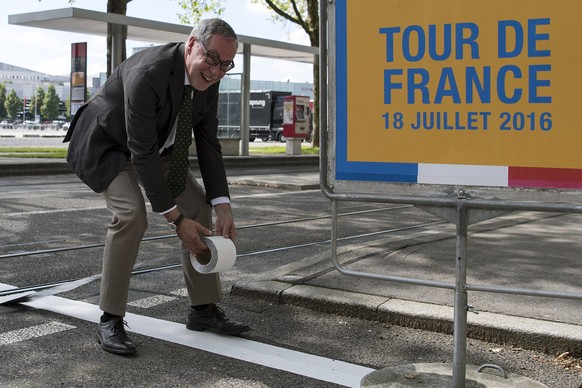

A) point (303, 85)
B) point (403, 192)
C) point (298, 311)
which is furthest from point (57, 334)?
point (303, 85)

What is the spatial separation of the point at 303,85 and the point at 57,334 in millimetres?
138871

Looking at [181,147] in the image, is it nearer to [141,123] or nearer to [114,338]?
[141,123]

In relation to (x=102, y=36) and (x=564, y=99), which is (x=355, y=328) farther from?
(x=102, y=36)

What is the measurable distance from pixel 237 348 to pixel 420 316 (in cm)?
104

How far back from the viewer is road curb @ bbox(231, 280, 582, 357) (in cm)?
382

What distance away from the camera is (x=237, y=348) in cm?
380

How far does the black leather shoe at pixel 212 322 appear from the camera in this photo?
4008 millimetres

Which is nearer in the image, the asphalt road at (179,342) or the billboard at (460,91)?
the billboard at (460,91)

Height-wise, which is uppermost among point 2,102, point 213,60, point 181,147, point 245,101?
point 2,102

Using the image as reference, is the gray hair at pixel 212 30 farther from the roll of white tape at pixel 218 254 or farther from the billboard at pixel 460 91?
the roll of white tape at pixel 218 254

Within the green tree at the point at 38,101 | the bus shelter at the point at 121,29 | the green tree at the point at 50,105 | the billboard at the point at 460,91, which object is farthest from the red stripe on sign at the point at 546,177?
the green tree at the point at 50,105

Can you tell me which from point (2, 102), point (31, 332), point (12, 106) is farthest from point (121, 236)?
point (2, 102)

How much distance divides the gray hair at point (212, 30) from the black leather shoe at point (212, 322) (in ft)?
4.66

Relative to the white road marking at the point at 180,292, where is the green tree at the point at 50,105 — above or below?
above
